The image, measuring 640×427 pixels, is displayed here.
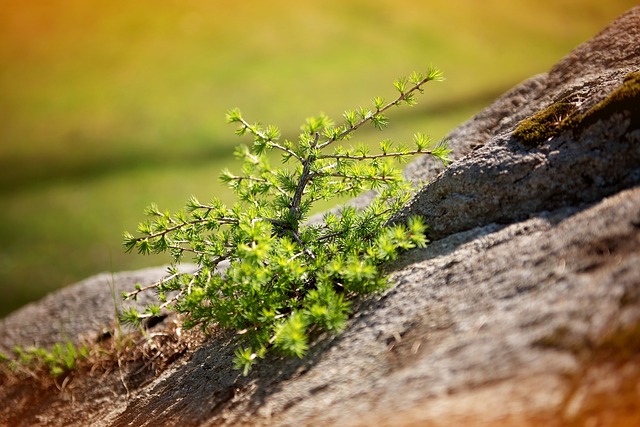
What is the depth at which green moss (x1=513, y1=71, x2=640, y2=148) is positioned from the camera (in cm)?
160

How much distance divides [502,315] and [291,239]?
0.77 metres

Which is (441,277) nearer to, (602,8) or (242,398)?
(242,398)

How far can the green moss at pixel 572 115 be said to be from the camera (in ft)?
5.24

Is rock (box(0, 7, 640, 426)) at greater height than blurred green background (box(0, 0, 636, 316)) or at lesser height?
lesser

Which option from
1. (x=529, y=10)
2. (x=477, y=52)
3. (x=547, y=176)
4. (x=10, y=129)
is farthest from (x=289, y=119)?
(x=547, y=176)

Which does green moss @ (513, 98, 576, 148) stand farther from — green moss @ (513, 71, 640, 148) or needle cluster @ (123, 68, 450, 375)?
needle cluster @ (123, 68, 450, 375)

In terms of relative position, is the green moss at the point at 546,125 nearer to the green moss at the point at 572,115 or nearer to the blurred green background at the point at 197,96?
the green moss at the point at 572,115

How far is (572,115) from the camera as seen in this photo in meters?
1.75

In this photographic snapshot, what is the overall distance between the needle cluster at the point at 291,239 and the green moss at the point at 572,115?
0.84 feet

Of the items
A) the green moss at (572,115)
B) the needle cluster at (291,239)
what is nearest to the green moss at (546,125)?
the green moss at (572,115)

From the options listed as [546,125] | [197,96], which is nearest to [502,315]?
[546,125]

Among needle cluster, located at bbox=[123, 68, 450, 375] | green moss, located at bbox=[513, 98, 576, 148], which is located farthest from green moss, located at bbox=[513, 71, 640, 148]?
needle cluster, located at bbox=[123, 68, 450, 375]

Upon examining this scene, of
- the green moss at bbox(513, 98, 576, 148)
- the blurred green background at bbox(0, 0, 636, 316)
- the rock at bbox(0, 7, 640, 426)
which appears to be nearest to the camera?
the rock at bbox(0, 7, 640, 426)

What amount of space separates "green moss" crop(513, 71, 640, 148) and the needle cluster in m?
0.26
